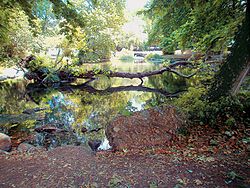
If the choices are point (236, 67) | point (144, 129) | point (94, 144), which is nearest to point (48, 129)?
point (94, 144)

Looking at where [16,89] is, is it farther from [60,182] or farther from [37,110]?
[60,182]

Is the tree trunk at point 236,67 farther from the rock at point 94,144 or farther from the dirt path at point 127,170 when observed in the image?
the rock at point 94,144

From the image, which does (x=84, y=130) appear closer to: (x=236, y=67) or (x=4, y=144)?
(x=4, y=144)

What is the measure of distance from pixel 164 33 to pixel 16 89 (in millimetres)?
9630

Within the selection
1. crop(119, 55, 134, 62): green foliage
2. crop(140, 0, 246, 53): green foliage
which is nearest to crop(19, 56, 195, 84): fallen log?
crop(140, 0, 246, 53): green foliage

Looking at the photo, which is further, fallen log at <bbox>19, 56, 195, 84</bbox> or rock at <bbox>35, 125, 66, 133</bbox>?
fallen log at <bbox>19, 56, 195, 84</bbox>

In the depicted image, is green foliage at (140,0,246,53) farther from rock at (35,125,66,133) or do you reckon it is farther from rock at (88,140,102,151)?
rock at (35,125,66,133)

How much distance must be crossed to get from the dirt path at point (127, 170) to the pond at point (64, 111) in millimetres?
1450

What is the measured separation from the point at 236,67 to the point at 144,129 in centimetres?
237

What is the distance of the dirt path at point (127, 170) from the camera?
8.31 ft

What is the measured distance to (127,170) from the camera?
298cm

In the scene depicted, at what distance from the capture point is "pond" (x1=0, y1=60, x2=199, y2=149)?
5.54 m

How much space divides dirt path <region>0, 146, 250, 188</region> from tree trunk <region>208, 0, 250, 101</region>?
1.75 m

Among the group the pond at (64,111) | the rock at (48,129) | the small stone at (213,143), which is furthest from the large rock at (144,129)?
the rock at (48,129)
